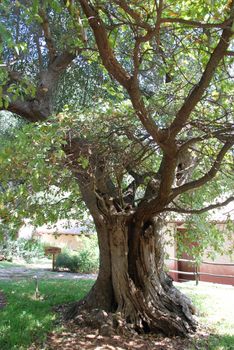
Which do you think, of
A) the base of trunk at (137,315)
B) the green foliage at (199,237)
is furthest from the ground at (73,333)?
the green foliage at (199,237)

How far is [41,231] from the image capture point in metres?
28.4

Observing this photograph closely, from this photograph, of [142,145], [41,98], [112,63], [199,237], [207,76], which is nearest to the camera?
[207,76]

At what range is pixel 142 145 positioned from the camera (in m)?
6.88

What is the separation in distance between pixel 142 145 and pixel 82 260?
12.0m

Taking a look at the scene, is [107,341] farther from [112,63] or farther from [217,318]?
[112,63]

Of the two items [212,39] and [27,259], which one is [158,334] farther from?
[27,259]

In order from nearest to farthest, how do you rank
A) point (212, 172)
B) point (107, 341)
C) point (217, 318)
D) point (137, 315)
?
point (212, 172), point (107, 341), point (137, 315), point (217, 318)

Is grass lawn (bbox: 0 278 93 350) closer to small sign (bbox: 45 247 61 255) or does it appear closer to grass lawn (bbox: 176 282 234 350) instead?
grass lawn (bbox: 176 282 234 350)

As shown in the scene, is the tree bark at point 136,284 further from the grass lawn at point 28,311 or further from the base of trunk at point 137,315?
the grass lawn at point 28,311

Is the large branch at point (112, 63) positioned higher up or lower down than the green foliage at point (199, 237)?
higher up

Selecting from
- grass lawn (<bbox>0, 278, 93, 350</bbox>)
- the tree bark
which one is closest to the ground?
grass lawn (<bbox>0, 278, 93, 350</bbox>)

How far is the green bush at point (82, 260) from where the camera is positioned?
58.4 ft

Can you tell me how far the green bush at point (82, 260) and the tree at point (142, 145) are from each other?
9.74m

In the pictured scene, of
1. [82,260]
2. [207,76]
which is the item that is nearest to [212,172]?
[207,76]
